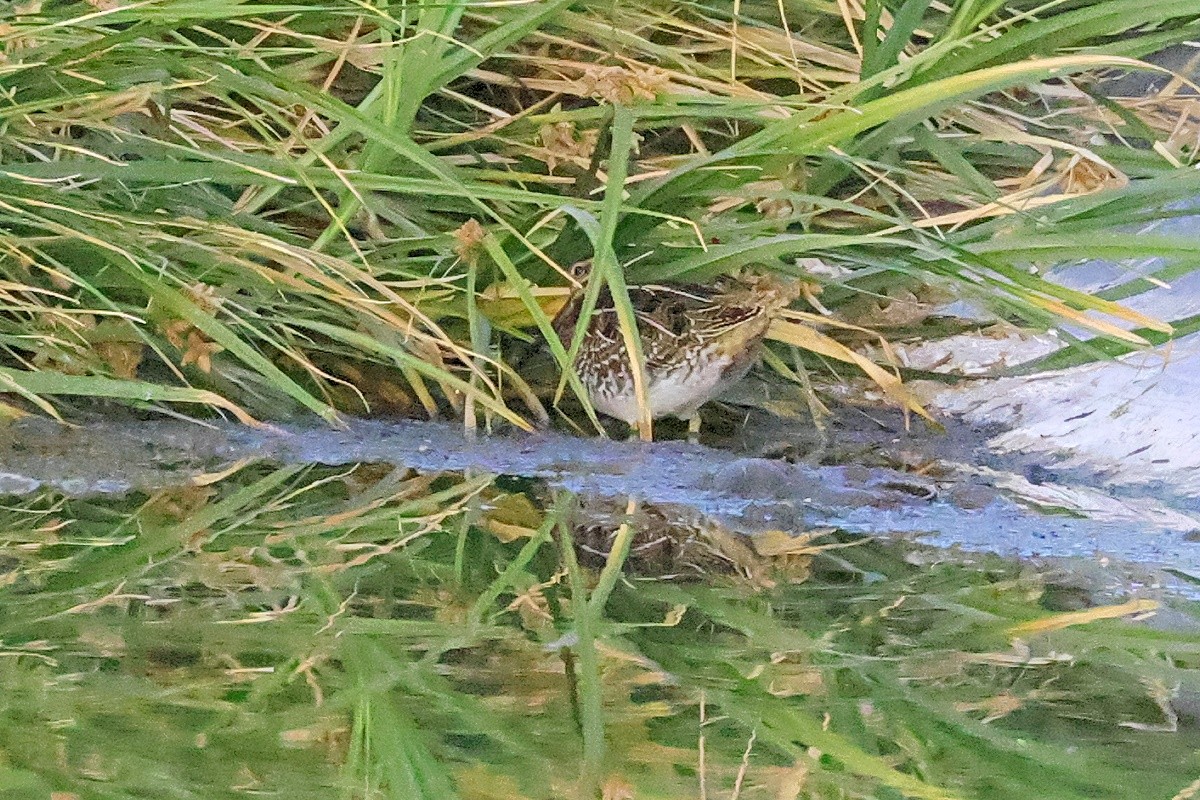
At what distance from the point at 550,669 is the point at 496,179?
0.77 metres

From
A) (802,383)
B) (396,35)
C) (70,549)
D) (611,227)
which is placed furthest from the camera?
(802,383)

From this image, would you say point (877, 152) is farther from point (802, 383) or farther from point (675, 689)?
point (675, 689)

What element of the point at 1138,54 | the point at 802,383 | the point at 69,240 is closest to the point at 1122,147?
the point at 1138,54

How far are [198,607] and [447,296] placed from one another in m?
0.65

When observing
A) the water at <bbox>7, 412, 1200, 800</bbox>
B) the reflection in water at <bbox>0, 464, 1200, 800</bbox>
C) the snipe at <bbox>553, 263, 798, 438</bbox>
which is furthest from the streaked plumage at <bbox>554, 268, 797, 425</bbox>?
the reflection in water at <bbox>0, 464, 1200, 800</bbox>

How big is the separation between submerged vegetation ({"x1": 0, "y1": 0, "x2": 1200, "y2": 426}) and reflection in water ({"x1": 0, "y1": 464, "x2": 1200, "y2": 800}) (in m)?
0.38

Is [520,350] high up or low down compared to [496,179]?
down

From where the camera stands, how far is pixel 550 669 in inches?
18.1

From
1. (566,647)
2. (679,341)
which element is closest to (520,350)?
(679,341)

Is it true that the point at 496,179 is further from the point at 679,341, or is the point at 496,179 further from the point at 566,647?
the point at 566,647

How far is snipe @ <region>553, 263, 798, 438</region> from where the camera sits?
1.15 m

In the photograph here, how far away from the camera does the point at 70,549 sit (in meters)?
0.62

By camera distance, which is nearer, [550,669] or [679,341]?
[550,669]

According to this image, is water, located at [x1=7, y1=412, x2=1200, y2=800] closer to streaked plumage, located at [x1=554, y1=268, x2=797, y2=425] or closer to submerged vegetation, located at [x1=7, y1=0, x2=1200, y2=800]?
submerged vegetation, located at [x1=7, y1=0, x2=1200, y2=800]
